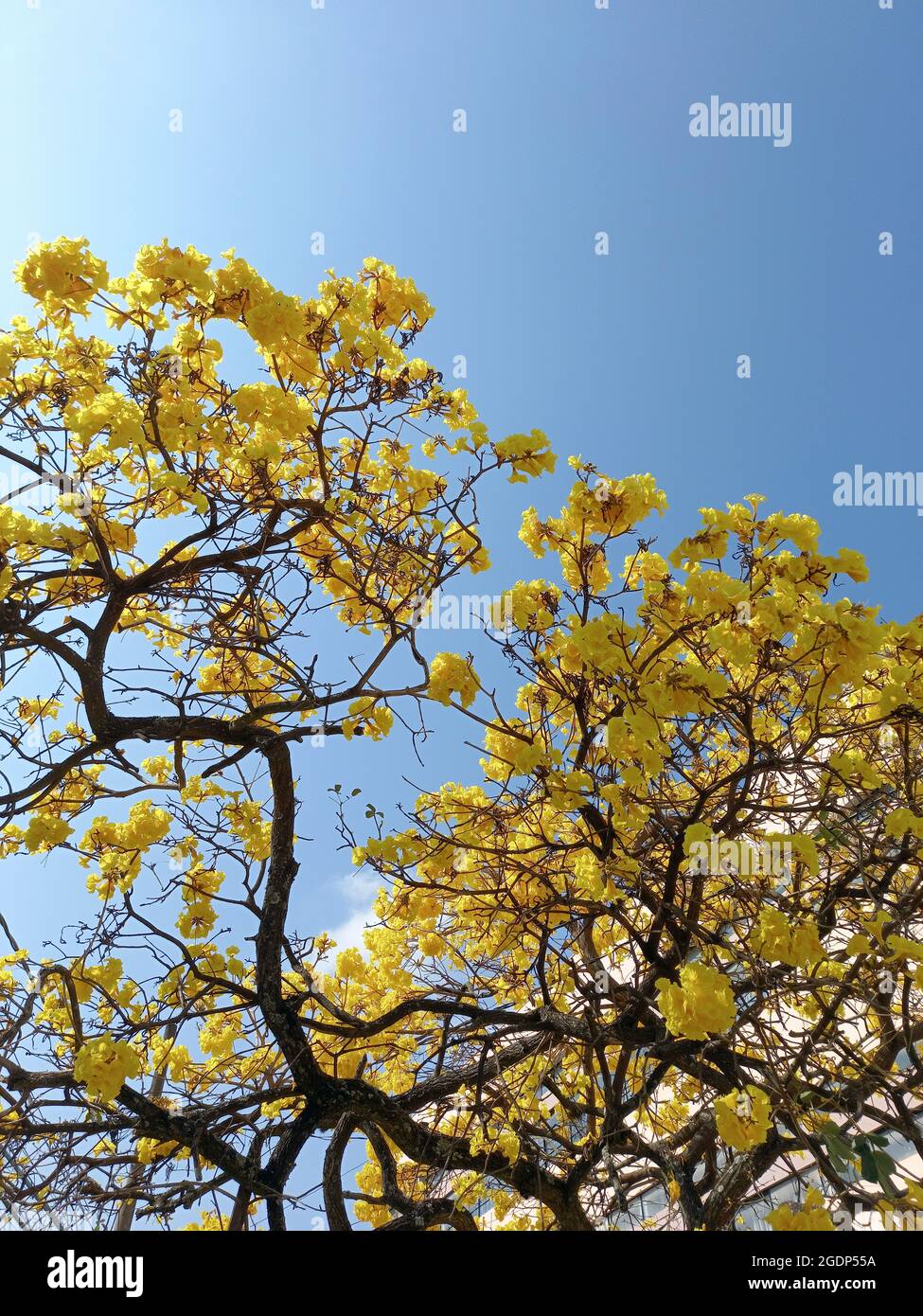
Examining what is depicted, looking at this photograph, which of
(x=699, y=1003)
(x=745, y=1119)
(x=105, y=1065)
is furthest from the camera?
(x=105, y=1065)

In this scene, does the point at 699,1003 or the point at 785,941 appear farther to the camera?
the point at 785,941

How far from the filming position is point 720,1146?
15.8ft

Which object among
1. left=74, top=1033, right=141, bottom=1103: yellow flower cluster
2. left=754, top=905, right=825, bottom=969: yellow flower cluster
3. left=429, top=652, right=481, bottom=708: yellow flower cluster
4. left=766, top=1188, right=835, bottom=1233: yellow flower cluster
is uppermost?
left=429, top=652, right=481, bottom=708: yellow flower cluster

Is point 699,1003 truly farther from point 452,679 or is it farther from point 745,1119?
point 452,679

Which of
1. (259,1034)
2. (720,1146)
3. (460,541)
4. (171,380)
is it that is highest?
(171,380)

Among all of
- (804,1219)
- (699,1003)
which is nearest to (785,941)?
(699,1003)

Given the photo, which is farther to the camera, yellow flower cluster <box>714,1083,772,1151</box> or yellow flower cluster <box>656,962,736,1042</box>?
yellow flower cluster <box>714,1083,772,1151</box>

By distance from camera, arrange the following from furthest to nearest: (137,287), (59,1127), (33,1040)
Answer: (33,1040) → (59,1127) → (137,287)

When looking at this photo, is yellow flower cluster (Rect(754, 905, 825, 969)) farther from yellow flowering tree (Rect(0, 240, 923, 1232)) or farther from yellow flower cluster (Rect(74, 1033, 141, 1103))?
yellow flower cluster (Rect(74, 1033, 141, 1103))

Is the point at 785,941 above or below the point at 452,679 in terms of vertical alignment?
below

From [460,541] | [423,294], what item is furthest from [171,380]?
[460,541]

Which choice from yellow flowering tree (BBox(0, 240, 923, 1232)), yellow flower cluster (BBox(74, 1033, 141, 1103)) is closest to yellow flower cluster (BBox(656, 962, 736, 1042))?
yellow flowering tree (BBox(0, 240, 923, 1232))
